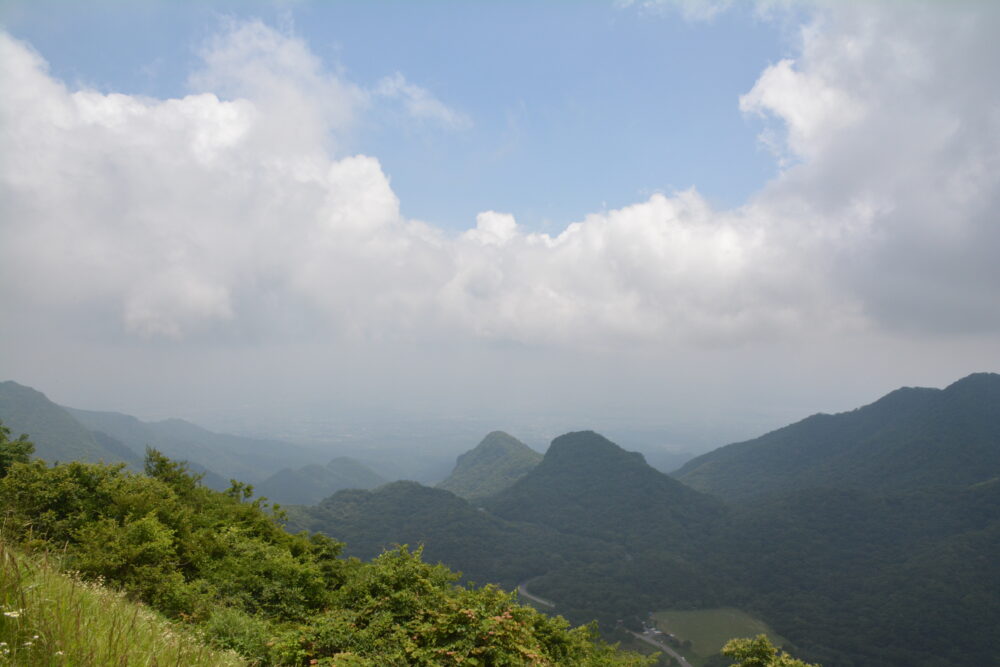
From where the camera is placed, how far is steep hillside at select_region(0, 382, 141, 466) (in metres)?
A: 162

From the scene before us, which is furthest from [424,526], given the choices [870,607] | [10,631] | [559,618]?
[10,631]

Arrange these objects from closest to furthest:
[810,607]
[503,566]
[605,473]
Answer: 1. [810,607]
2. [503,566]
3. [605,473]

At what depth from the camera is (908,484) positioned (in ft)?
424

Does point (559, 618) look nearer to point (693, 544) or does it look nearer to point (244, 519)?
point (244, 519)

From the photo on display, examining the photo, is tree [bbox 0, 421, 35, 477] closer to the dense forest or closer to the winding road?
the winding road

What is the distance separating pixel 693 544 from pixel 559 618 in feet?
408

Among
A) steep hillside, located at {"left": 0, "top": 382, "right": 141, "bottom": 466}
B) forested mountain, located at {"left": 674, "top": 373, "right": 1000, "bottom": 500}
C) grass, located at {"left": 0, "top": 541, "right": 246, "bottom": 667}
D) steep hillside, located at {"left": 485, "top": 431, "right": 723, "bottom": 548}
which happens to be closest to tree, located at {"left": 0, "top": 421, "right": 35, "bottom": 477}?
grass, located at {"left": 0, "top": 541, "right": 246, "bottom": 667}

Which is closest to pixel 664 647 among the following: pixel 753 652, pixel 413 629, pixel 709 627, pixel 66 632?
pixel 709 627

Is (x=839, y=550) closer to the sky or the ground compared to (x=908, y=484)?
closer to the ground

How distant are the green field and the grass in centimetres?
8590

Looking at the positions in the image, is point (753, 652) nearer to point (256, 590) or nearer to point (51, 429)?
point (256, 590)

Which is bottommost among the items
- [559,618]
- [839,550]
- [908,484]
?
[839,550]

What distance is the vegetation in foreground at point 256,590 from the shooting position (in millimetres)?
8414

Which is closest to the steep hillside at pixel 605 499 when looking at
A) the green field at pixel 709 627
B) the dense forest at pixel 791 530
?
the dense forest at pixel 791 530
